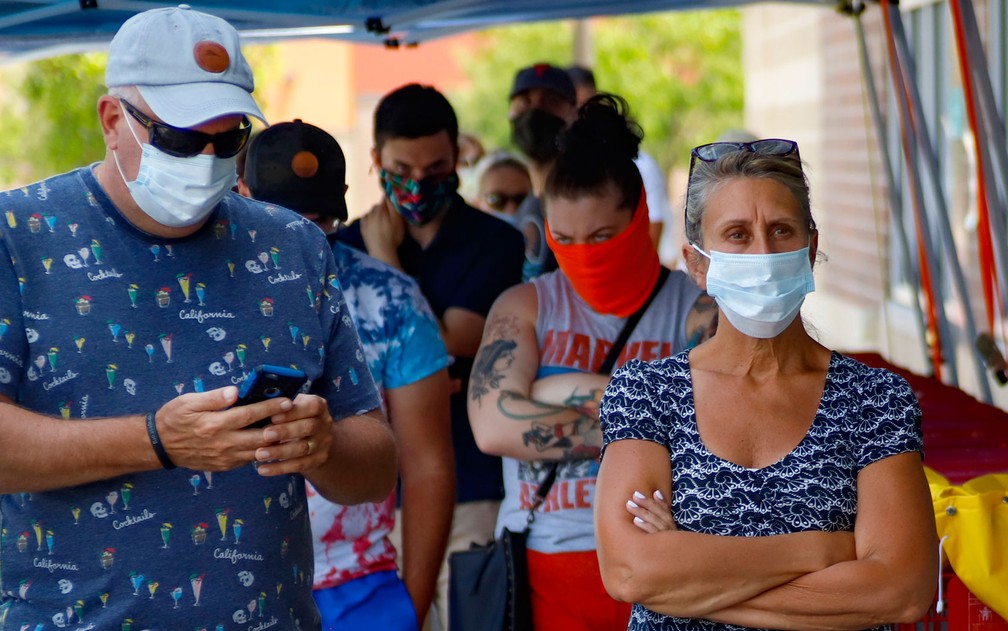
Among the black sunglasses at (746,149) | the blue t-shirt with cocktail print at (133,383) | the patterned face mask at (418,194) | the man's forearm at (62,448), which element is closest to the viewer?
the man's forearm at (62,448)

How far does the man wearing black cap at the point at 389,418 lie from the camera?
3.17m

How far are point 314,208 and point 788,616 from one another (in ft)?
5.20

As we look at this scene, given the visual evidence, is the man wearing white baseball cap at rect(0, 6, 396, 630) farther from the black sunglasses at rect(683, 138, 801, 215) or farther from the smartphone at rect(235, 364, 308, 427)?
the black sunglasses at rect(683, 138, 801, 215)

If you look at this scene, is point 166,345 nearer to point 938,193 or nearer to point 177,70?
point 177,70

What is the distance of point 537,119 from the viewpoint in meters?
5.39

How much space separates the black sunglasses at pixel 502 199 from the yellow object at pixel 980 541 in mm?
4142

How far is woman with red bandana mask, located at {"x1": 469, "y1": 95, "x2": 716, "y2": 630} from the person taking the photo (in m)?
3.40

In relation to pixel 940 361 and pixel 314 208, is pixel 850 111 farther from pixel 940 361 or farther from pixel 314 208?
pixel 314 208

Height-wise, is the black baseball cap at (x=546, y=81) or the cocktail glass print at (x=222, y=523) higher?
the black baseball cap at (x=546, y=81)

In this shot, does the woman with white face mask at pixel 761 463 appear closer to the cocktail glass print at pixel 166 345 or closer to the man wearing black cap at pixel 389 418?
the man wearing black cap at pixel 389 418

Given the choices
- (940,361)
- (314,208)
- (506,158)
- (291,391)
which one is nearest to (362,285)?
(314,208)

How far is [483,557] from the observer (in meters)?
3.42

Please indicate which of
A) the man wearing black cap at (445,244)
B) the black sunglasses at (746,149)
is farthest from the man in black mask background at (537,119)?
the black sunglasses at (746,149)

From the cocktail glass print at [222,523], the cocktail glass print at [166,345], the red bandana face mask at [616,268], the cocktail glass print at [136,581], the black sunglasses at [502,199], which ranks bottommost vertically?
the black sunglasses at [502,199]
